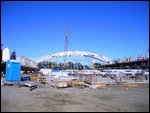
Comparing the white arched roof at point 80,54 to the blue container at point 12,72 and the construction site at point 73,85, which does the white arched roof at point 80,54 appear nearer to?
the construction site at point 73,85

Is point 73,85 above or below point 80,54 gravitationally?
below

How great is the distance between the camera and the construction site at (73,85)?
12.9 metres

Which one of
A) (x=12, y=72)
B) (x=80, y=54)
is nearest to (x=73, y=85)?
(x=12, y=72)

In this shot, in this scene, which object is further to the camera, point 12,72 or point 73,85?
point 12,72

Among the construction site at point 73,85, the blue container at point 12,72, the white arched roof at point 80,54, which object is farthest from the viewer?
the white arched roof at point 80,54

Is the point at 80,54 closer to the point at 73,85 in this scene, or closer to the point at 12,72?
the point at 12,72

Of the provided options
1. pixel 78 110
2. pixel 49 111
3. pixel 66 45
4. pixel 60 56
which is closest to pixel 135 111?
pixel 78 110

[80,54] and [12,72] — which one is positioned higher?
[80,54]

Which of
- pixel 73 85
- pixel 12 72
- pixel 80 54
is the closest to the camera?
pixel 73 85

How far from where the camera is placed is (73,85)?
2648 centimetres

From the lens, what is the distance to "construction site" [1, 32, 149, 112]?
12867 millimetres

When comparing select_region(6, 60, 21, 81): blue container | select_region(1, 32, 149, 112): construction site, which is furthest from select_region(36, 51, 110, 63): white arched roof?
select_region(6, 60, 21, 81): blue container

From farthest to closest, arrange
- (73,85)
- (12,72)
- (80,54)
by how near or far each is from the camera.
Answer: (80,54)
(12,72)
(73,85)

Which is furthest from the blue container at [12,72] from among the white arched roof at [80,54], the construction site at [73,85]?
the white arched roof at [80,54]
